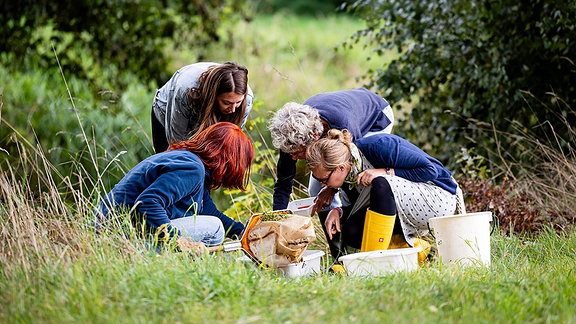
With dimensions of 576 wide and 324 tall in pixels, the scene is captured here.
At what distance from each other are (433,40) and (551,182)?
1.58 m

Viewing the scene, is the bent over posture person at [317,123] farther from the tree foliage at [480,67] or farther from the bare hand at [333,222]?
the tree foliage at [480,67]

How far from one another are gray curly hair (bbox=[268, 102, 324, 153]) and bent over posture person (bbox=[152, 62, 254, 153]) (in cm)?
35

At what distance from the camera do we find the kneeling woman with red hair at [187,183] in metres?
3.89

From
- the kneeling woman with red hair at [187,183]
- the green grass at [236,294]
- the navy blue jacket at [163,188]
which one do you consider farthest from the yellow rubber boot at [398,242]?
the navy blue jacket at [163,188]

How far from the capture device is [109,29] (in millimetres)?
8562

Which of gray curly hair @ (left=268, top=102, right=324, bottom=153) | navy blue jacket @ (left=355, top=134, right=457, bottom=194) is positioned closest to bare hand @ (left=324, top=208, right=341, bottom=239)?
navy blue jacket @ (left=355, top=134, right=457, bottom=194)

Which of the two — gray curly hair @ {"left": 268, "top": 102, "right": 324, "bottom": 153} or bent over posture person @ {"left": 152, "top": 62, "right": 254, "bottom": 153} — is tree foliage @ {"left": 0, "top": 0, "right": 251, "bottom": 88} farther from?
gray curly hair @ {"left": 268, "top": 102, "right": 324, "bottom": 153}

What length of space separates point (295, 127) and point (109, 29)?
16.4ft

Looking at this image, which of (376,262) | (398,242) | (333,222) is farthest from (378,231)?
(333,222)

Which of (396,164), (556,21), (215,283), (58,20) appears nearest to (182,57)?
(58,20)

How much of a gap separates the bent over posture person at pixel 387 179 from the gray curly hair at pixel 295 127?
76 millimetres

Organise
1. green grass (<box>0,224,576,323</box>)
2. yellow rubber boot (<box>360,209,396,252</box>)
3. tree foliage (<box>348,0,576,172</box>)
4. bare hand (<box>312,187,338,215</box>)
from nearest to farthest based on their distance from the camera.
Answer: green grass (<box>0,224,576,323</box>)
yellow rubber boot (<box>360,209,396,252</box>)
bare hand (<box>312,187,338,215</box>)
tree foliage (<box>348,0,576,172</box>)

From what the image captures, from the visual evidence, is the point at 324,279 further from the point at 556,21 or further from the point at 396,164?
the point at 556,21

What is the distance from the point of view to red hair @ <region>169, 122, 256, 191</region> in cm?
405
